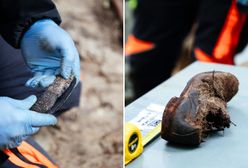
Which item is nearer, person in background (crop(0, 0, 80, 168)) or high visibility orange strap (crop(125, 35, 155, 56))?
person in background (crop(0, 0, 80, 168))

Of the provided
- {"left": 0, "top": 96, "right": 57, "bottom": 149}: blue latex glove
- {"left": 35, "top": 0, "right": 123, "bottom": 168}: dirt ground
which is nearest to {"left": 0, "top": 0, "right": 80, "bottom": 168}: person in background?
{"left": 0, "top": 96, "right": 57, "bottom": 149}: blue latex glove

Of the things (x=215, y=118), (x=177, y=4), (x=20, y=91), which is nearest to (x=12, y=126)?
(x=20, y=91)

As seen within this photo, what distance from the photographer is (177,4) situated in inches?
78.0

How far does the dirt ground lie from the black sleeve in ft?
1.21

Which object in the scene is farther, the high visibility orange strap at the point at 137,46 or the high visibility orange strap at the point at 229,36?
the high visibility orange strap at the point at 137,46

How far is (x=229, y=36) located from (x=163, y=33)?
13.9 inches

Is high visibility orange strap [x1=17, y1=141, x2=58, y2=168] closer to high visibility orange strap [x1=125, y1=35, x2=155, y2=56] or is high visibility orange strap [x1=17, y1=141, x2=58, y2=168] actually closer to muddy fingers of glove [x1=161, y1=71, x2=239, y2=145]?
muddy fingers of glove [x1=161, y1=71, x2=239, y2=145]

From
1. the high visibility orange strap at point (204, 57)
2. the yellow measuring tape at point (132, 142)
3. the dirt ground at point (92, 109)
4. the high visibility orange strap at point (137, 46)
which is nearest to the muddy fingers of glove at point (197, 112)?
the yellow measuring tape at point (132, 142)

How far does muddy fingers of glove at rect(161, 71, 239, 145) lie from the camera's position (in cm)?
89

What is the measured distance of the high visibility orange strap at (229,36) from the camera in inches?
68.6

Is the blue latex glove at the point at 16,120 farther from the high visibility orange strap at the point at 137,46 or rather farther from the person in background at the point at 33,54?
the high visibility orange strap at the point at 137,46

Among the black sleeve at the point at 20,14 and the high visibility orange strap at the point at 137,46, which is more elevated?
the black sleeve at the point at 20,14

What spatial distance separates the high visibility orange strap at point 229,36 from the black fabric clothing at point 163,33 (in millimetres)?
41

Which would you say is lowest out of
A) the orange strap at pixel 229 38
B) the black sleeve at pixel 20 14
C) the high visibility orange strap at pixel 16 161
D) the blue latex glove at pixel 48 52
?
the orange strap at pixel 229 38
